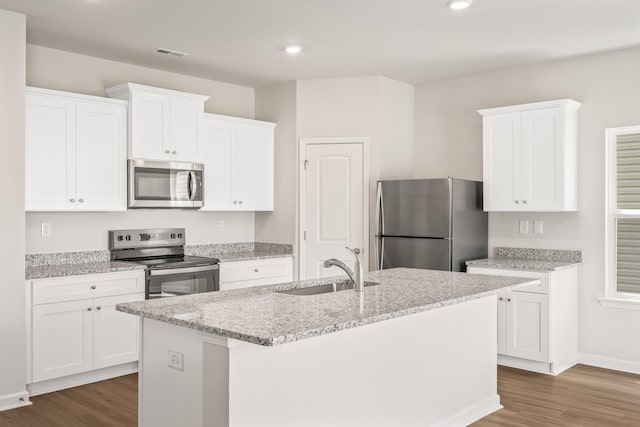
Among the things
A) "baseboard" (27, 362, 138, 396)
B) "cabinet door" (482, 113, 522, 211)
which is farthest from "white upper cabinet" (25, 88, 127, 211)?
"cabinet door" (482, 113, 522, 211)

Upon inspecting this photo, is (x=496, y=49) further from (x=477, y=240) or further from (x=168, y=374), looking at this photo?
(x=168, y=374)

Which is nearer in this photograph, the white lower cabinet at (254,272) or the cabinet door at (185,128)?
the cabinet door at (185,128)

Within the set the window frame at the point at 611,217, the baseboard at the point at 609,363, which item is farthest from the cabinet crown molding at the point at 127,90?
the baseboard at the point at 609,363

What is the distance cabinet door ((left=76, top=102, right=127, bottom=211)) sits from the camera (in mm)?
4426

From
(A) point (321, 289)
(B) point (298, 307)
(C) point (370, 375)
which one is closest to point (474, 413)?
(C) point (370, 375)

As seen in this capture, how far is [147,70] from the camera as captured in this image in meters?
5.33

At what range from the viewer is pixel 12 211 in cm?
381

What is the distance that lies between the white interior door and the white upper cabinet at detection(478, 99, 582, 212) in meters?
1.28

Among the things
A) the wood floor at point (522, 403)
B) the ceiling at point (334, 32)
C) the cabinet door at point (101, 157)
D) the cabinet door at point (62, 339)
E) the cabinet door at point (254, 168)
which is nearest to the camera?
the wood floor at point (522, 403)

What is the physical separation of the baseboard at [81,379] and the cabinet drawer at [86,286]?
61 cm

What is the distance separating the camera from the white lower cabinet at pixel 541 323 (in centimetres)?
453

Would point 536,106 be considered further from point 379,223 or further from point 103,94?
point 103,94

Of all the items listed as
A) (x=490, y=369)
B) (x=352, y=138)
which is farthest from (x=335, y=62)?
(x=490, y=369)

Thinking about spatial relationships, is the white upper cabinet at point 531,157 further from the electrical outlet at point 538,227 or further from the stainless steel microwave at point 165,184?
the stainless steel microwave at point 165,184
